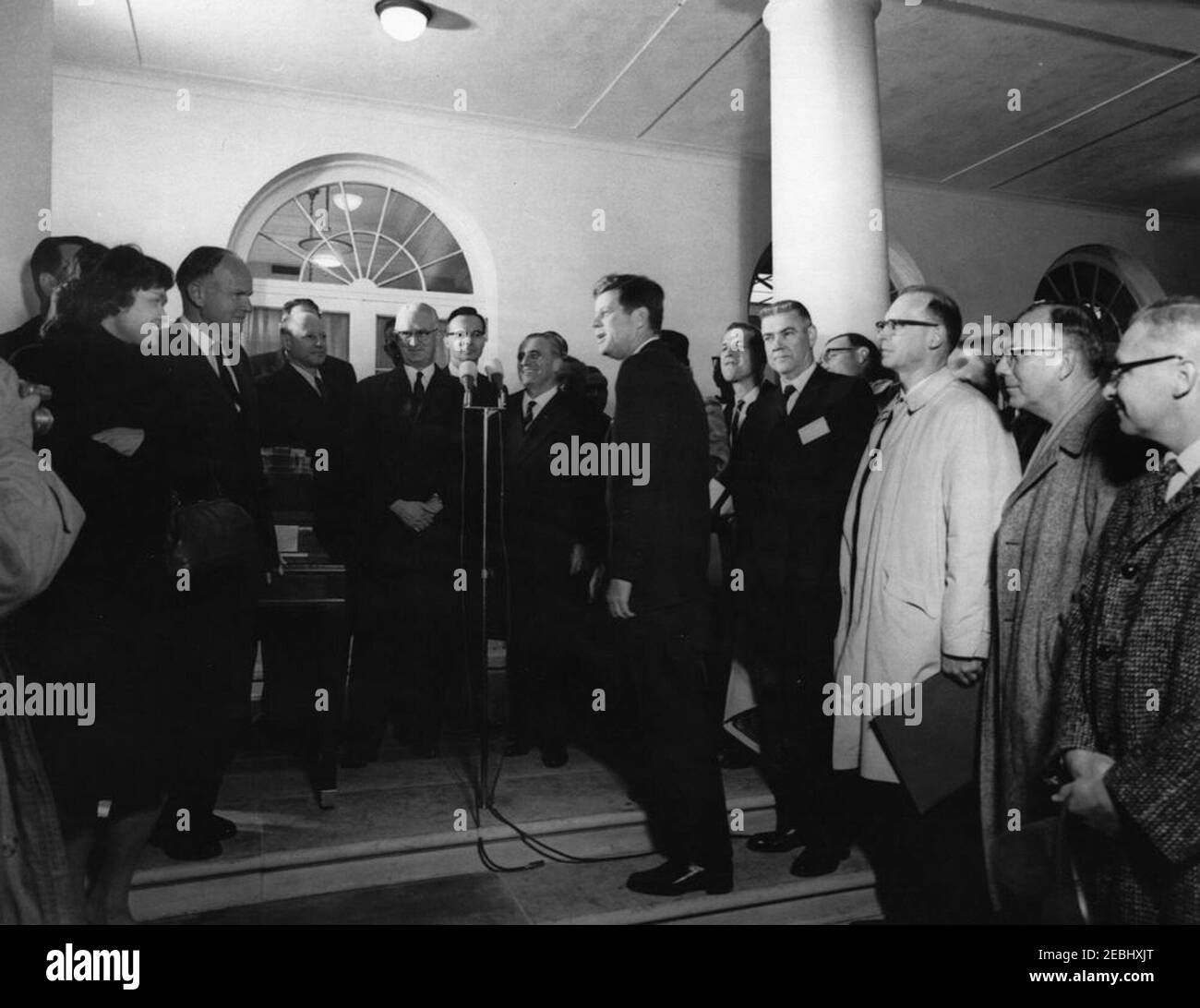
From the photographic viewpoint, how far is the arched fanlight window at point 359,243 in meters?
6.12

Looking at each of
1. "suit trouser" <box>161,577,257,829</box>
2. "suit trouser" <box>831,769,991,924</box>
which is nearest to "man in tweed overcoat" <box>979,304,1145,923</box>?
"suit trouser" <box>831,769,991,924</box>

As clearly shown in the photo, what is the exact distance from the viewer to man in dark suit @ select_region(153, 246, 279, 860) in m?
2.53

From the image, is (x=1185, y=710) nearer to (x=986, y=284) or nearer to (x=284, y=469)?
(x=284, y=469)

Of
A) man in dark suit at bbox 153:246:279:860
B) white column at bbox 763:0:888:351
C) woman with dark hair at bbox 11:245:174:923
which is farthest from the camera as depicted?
white column at bbox 763:0:888:351

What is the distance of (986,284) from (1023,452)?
6.03 m

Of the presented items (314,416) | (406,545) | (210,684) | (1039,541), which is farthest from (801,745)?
(314,416)

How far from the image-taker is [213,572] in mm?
2607

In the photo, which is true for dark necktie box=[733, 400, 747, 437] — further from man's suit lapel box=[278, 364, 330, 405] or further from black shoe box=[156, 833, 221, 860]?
black shoe box=[156, 833, 221, 860]

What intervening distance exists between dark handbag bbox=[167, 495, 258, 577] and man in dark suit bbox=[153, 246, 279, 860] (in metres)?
0.15

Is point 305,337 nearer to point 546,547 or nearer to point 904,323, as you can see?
point 546,547

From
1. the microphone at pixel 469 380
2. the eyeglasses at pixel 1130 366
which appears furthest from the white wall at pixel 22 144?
the eyeglasses at pixel 1130 366

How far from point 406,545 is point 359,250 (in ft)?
11.3

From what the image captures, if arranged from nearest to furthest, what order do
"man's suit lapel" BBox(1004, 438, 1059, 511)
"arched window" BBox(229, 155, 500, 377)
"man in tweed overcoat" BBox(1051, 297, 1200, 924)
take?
"man in tweed overcoat" BBox(1051, 297, 1200, 924), "man's suit lapel" BBox(1004, 438, 1059, 511), "arched window" BBox(229, 155, 500, 377)
